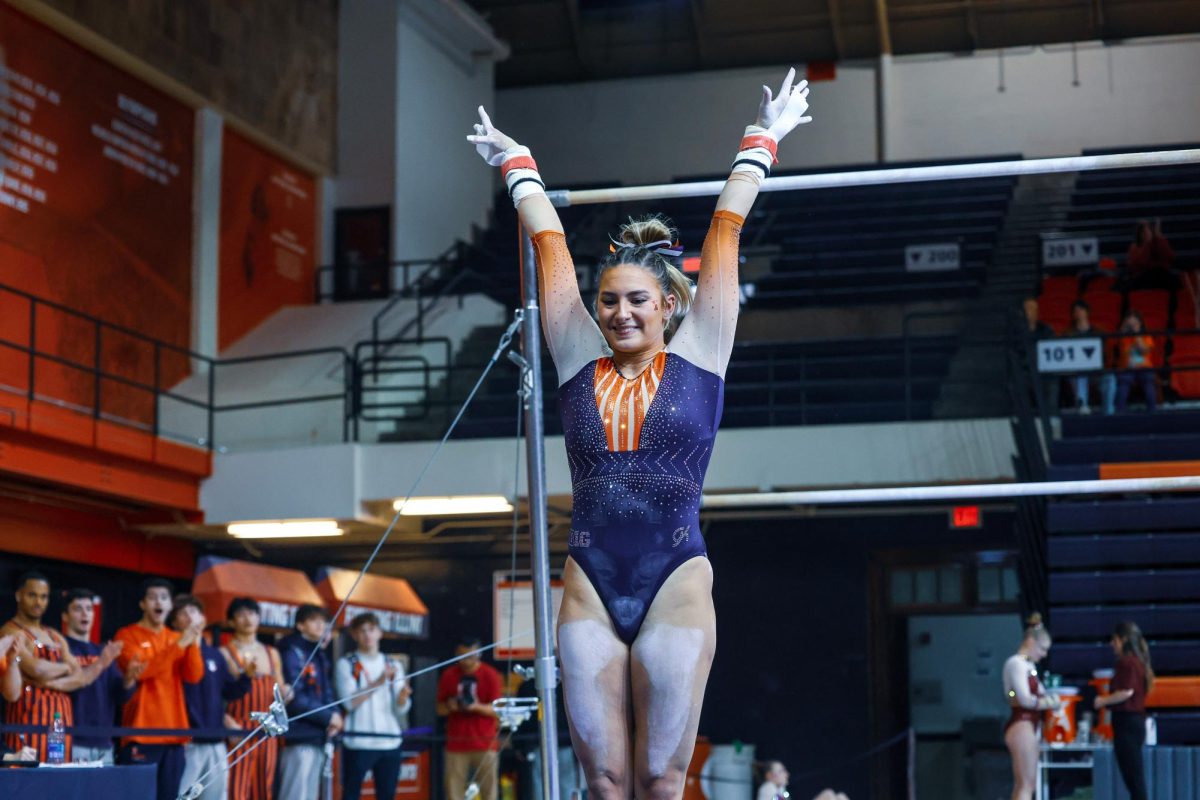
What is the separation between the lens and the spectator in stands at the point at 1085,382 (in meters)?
10.6

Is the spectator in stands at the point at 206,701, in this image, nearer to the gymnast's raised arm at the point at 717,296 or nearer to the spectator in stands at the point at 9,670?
the spectator in stands at the point at 9,670

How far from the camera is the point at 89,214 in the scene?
502 inches

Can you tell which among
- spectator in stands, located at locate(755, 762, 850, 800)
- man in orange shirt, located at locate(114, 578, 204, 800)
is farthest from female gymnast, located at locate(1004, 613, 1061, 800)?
man in orange shirt, located at locate(114, 578, 204, 800)

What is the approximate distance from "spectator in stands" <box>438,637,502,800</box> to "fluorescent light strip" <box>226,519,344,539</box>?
311 centimetres

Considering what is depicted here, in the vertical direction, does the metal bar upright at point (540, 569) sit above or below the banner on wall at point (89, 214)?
below

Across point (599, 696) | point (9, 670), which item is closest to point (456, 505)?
point (9, 670)

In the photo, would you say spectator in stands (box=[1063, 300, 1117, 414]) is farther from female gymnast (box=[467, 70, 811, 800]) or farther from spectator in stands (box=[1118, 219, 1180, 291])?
female gymnast (box=[467, 70, 811, 800])

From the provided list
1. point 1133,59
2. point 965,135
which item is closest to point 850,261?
point 965,135

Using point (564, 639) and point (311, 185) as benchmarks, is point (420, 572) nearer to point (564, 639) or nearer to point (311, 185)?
point (311, 185)

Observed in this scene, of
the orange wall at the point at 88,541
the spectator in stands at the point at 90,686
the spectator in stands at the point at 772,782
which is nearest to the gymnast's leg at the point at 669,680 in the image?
the spectator in stands at the point at 90,686

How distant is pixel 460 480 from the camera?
457 inches

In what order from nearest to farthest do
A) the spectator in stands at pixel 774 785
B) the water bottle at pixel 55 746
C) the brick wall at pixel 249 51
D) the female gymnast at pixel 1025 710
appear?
the water bottle at pixel 55 746, the female gymnast at pixel 1025 710, the spectator in stands at pixel 774 785, the brick wall at pixel 249 51

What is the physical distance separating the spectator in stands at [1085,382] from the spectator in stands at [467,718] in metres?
4.37

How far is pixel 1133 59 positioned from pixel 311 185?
29.1 ft
